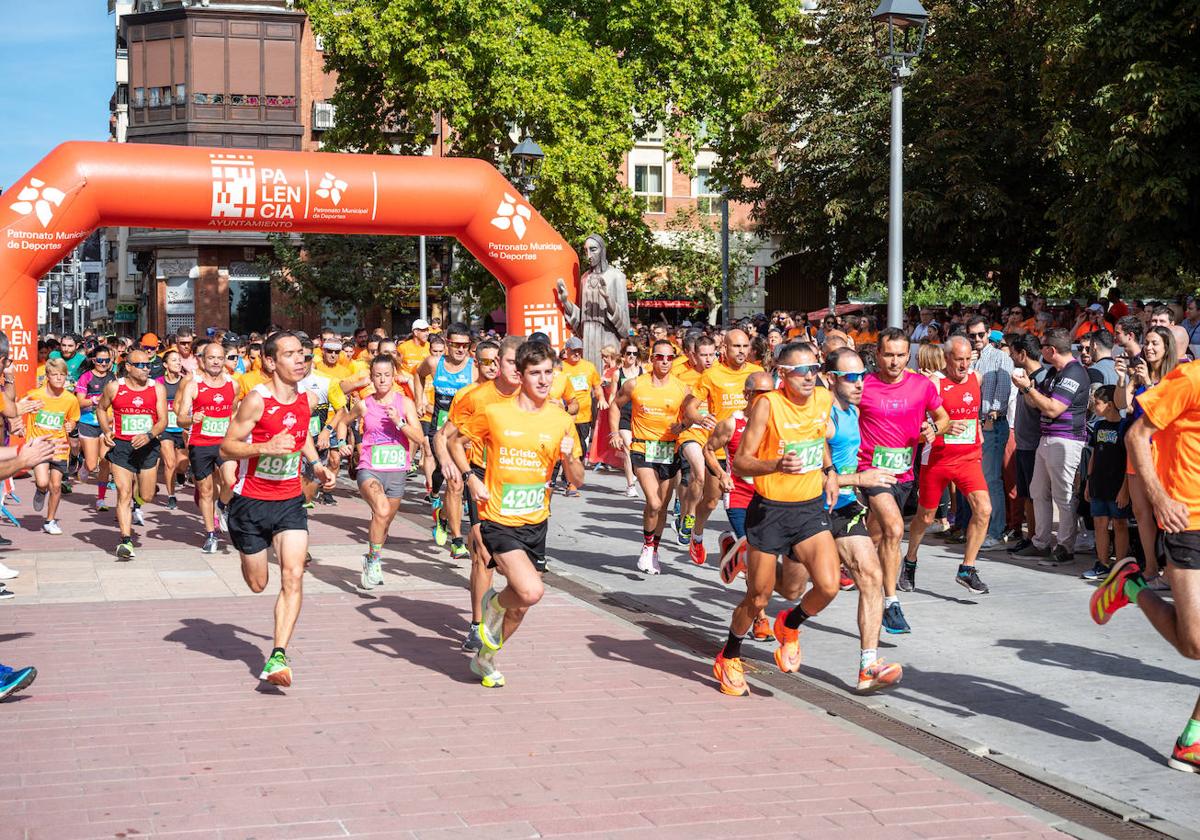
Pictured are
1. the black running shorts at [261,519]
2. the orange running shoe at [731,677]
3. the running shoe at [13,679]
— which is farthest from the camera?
the black running shorts at [261,519]

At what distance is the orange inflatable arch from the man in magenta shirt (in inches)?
414

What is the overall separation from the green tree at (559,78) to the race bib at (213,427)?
18.9m

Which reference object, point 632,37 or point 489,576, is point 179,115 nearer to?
point 632,37

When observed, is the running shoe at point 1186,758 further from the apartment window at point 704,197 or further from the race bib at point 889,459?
the apartment window at point 704,197

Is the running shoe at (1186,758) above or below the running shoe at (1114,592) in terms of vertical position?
below

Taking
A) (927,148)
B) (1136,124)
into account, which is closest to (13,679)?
(1136,124)

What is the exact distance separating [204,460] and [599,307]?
8.41 metres

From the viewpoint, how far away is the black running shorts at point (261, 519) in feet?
26.8

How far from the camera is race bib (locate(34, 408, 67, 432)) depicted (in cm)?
1505

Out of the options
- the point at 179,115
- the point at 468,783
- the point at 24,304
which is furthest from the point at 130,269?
the point at 468,783

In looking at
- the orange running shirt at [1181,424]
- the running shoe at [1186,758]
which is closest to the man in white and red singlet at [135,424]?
the orange running shirt at [1181,424]

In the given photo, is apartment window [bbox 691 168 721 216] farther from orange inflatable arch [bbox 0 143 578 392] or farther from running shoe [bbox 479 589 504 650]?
running shoe [bbox 479 589 504 650]

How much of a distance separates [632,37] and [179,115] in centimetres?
2087

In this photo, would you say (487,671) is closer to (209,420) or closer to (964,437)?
(964,437)
